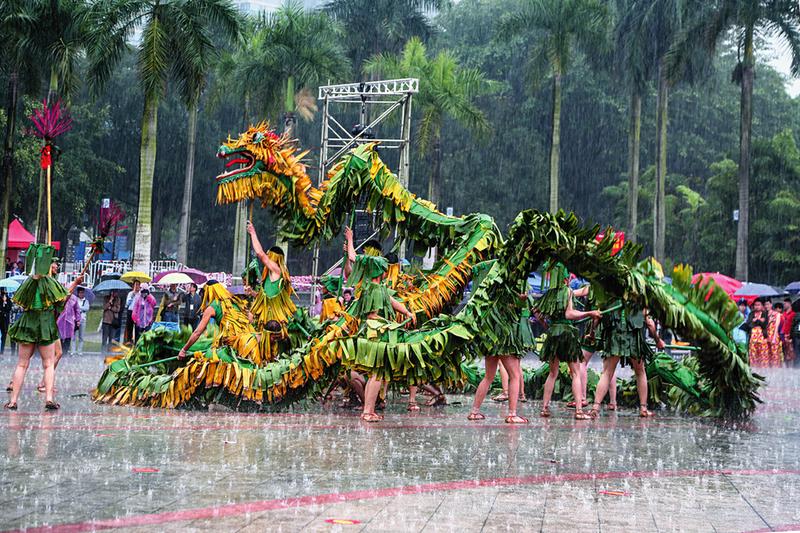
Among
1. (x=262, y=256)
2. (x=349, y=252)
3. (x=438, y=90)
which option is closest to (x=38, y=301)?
(x=262, y=256)

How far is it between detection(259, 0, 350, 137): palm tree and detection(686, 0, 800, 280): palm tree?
1318 centimetres

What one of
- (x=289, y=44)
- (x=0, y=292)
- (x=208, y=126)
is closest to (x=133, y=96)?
(x=208, y=126)

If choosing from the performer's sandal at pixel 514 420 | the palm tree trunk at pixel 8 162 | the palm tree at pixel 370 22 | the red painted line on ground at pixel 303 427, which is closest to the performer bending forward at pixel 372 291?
the red painted line on ground at pixel 303 427

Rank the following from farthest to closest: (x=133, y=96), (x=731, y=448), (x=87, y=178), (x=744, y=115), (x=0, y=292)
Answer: (x=133, y=96)
(x=87, y=178)
(x=744, y=115)
(x=0, y=292)
(x=731, y=448)

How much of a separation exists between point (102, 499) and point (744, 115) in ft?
94.0

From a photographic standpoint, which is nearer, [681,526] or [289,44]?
[681,526]

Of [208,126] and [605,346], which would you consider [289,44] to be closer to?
[208,126]

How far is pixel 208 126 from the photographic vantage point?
49.8 metres

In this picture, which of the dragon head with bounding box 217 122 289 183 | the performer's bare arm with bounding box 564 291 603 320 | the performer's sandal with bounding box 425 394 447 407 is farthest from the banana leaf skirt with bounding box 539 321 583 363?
the dragon head with bounding box 217 122 289 183

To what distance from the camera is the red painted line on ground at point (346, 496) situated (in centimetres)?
523

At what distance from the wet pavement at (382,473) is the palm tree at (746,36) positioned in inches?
835

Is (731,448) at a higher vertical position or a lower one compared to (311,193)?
lower

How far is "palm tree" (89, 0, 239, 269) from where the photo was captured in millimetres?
23859

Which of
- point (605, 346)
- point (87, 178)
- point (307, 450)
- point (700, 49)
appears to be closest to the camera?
point (307, 450)
